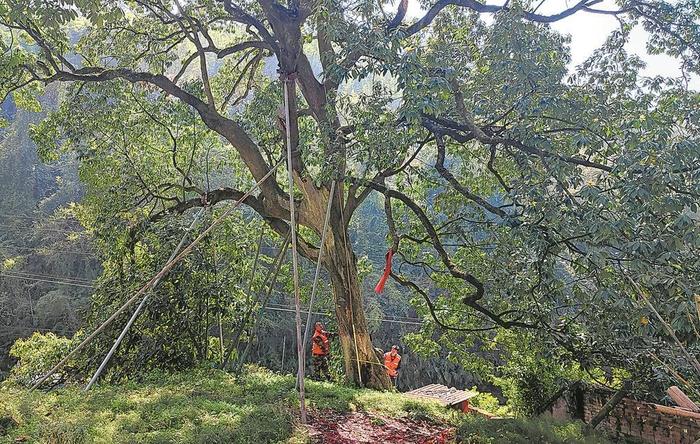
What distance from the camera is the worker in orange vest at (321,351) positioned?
784 centimetres

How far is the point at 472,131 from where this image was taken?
4.34 m

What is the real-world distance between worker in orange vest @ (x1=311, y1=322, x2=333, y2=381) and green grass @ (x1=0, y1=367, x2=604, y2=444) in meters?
2.12

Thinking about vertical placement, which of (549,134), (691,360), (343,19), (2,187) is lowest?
(691,360)

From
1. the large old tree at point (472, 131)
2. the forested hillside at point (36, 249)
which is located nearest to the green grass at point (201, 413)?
the large old tree at point (472, 131)

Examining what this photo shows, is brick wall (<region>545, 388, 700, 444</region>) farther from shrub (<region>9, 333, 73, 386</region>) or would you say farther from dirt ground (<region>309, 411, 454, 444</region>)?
shrub (<region>9, 333, 73, 386</region>)

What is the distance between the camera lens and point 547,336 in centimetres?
483

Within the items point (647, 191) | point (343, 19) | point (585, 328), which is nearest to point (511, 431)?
point (585, 328)

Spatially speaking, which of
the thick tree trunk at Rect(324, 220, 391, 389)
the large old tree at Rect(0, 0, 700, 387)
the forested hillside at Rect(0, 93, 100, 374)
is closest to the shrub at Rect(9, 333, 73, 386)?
the large old tree at Rect(0, 0, 700, 387)

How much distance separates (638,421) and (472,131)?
5.33 metres

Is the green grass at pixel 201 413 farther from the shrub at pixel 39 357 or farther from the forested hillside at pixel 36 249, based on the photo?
the forested hillside at pixel 36 249

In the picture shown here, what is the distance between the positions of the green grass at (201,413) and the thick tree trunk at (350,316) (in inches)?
21.7

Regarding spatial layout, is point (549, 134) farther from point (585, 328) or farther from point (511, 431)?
point (511, 431)

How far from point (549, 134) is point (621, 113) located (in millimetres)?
742

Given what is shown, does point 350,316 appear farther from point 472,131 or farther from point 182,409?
point 472,131
